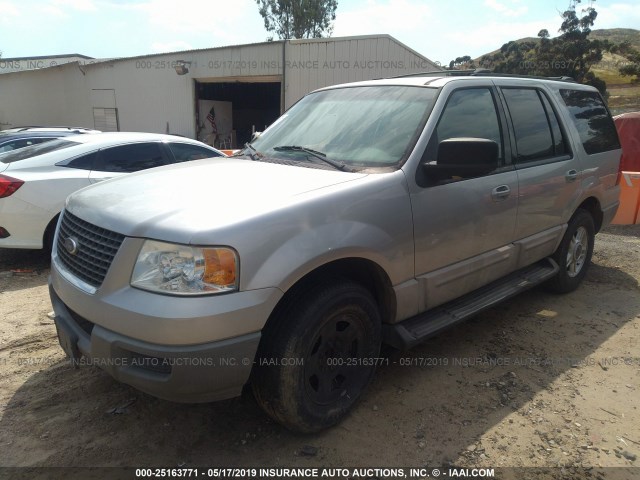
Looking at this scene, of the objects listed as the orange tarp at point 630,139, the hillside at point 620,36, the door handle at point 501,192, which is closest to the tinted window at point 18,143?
the door handle at point 501,192

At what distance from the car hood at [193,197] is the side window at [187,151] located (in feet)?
10.7

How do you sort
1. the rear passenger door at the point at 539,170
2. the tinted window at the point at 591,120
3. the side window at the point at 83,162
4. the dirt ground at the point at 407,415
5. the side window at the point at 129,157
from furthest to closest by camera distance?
1. the side window at the point at 129,157
2. the side window at the point at 83,162
3. the tinted window at the point at 591,120
4. the rear passenger door at the point at 539,170
5. the dirt ground at the point at 407,415

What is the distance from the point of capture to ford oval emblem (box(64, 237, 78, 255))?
2465mm

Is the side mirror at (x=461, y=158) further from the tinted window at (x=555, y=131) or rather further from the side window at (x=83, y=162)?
the side window at (x=83, y=162)

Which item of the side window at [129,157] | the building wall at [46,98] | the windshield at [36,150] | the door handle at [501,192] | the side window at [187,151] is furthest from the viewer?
the building wall at [46,98]

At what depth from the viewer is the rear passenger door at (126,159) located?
5.49 meters

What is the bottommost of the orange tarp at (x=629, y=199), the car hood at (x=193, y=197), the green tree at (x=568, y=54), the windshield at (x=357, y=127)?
the orange tarp at (x=629, y=199)

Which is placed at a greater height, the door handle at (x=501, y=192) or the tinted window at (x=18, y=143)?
the door handle at (x=501, y=192)

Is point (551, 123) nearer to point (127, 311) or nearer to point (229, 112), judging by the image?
point (127, 311)

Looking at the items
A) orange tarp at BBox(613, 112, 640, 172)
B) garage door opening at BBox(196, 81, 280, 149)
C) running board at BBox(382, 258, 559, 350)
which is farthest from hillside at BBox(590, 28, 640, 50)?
running board at BBox(382, 258, 559, 350)

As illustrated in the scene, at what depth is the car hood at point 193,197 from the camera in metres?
2.13

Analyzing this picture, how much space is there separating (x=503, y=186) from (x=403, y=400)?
→ 169 centimetres

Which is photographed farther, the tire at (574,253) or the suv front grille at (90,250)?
the tire at (574,253)

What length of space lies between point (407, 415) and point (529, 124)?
2590mm
